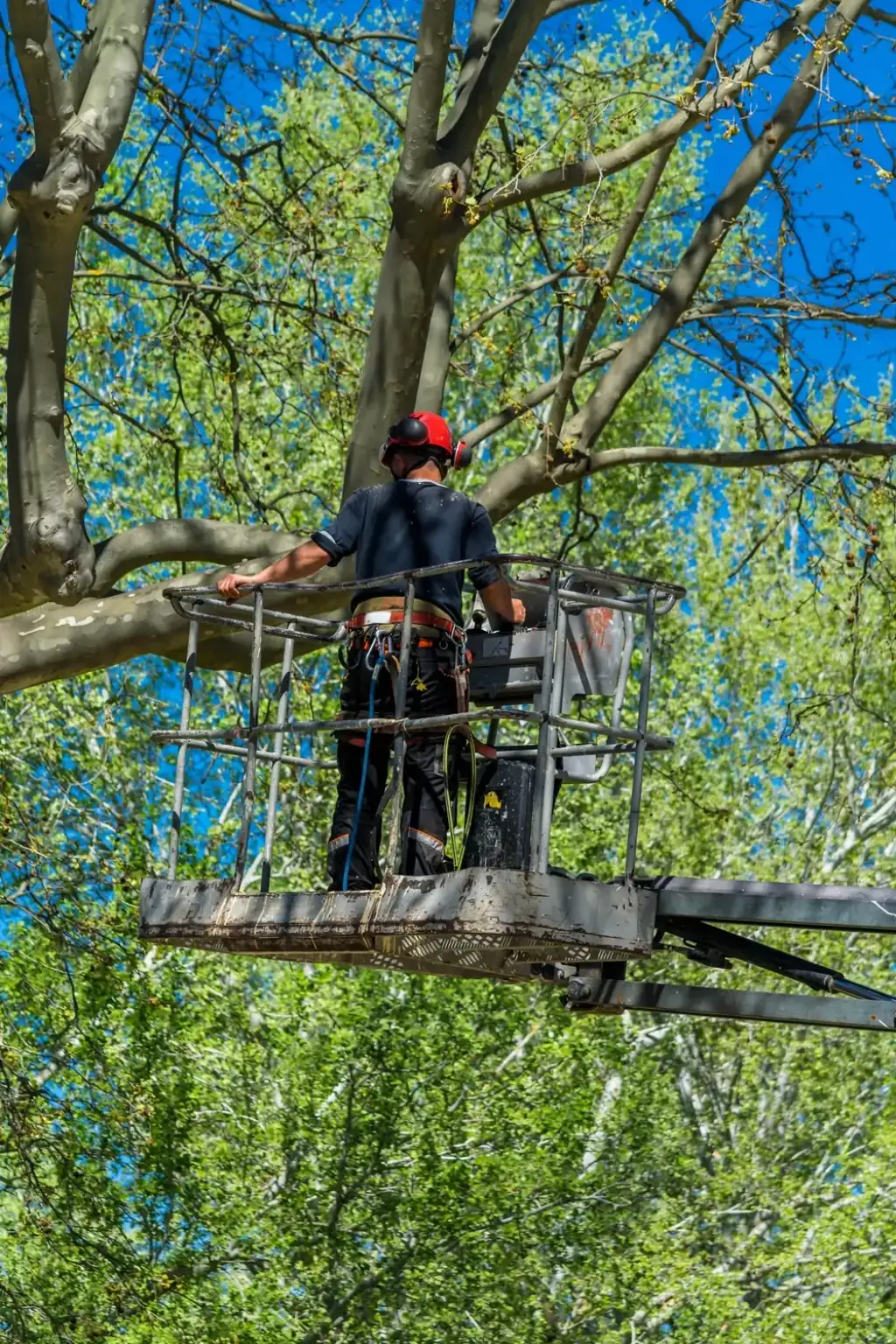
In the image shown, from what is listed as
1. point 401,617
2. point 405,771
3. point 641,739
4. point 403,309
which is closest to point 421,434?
point 401,617

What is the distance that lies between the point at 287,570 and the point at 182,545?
5.98 feet

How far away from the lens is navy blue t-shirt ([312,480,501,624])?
6371mm

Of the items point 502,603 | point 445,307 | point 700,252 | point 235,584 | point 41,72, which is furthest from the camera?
point 700,252

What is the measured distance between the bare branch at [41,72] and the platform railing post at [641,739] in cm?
332

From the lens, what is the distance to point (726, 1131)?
27.9m

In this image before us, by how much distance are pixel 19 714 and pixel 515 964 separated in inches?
605

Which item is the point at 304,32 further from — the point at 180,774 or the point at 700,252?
the point at 180,774

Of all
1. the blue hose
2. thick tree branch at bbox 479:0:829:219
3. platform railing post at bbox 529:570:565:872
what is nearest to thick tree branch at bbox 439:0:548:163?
thick tree branch at bbox 479:0:829:219

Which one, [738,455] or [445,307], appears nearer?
[445,307]

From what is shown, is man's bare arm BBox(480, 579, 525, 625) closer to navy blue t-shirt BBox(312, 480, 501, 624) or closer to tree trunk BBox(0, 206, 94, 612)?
navy blue t-shirt BBox(312, 480, 501, 624)

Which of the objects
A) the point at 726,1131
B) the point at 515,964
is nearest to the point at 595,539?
the point at 726,1131

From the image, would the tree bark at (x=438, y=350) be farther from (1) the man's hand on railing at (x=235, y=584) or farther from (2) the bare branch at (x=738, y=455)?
(1) the man's hand on railing at (x=235, y=584)

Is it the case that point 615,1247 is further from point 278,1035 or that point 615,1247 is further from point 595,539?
point 595,539

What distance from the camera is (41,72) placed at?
24.8 feet
